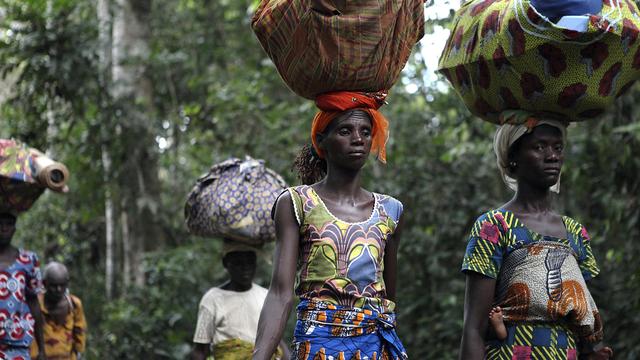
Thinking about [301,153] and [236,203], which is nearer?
[301,153]

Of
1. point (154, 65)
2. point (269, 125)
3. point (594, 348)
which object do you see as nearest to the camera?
point (594, 348)

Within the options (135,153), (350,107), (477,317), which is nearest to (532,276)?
(477,317)

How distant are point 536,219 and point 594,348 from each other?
24.4 inches

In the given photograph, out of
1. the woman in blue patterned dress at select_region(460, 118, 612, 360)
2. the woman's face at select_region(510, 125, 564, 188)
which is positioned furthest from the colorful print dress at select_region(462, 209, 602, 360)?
the woman's face at select_region(510, 125, 564, 188)

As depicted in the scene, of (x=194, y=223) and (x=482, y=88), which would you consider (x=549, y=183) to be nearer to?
(x=482, y=88)

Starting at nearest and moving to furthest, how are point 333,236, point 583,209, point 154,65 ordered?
1. point 333,236
2. point 583,209
3. point 154,65

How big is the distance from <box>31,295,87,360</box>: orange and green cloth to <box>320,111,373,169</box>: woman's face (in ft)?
17.3

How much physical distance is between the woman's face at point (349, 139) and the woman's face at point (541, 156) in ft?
2.74

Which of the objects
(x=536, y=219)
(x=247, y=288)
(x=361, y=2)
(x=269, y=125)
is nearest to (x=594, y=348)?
(x=536, y=219)

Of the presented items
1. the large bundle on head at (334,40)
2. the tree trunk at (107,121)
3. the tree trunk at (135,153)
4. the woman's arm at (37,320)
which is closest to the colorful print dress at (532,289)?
the large bundle on head at (334,40)

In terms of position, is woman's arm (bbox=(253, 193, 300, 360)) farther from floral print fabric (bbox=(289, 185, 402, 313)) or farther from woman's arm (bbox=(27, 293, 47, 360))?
woman's arm (bbox=(27, 293, 47, 360))

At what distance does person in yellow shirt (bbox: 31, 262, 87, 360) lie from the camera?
862 cm

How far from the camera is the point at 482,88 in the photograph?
451 cm

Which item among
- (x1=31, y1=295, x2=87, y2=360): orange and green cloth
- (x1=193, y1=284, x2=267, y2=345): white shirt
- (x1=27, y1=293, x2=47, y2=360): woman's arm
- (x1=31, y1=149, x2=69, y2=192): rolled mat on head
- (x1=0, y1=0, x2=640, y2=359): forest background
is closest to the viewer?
(x1=193, y1=284, x2=267, y2=345): white shirt
